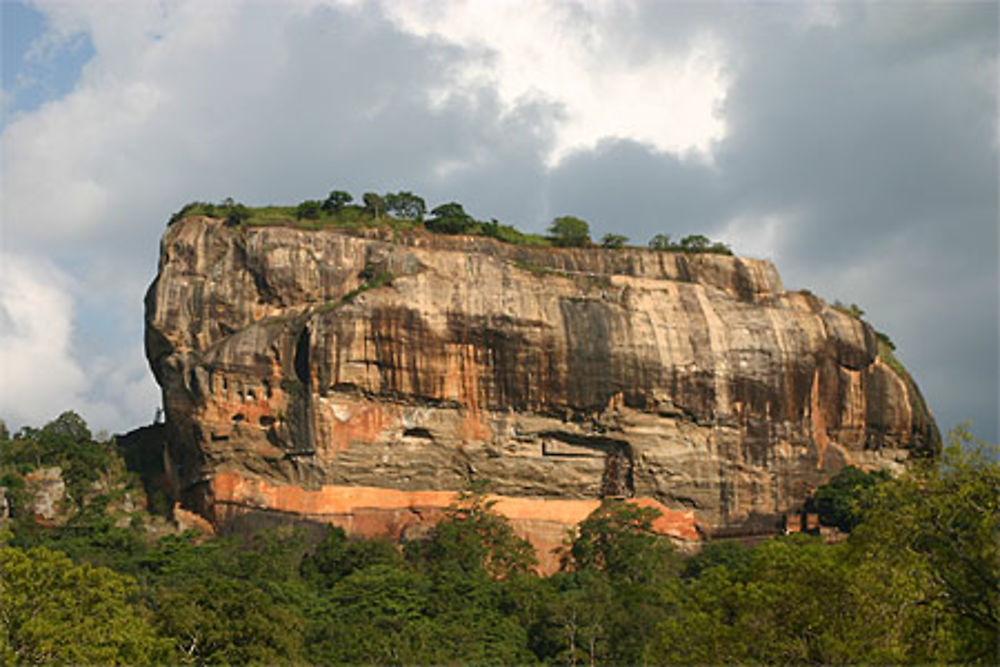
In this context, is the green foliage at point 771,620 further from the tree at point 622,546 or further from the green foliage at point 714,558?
the green foliage at point 714,558

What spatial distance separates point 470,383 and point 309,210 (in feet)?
39.7

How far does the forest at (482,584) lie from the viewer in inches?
649

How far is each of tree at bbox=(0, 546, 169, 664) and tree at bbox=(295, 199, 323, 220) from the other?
33010 mm

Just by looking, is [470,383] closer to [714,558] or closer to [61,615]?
[714,558]

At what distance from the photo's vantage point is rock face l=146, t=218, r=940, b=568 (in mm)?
49219

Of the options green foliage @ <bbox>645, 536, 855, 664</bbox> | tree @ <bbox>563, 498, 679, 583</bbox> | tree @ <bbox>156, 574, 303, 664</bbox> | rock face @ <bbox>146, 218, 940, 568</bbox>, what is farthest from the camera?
rock face @ <bbox>146, 218, 940, 568</bbox>

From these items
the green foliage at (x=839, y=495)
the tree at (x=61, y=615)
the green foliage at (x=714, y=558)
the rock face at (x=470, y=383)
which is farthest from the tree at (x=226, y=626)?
the green foliage at (x=839, y=495)

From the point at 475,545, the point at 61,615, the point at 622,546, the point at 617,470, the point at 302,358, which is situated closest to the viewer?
the point at 61,615

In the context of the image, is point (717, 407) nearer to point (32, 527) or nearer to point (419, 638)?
point (419, 638)

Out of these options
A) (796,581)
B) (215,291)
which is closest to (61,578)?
(796,581)

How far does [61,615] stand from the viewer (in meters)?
22.5

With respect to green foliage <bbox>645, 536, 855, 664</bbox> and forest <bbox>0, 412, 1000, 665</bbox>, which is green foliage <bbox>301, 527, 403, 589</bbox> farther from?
green foliage <bbox>645, 536, 855, 664</bbox>

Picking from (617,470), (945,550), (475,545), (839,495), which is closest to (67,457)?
(475,545)

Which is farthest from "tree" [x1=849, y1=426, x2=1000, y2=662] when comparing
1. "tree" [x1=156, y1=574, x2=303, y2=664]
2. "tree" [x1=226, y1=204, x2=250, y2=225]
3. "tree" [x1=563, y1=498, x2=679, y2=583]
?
"tree" [x1=226, y1=204, x2=250, y2=225]
